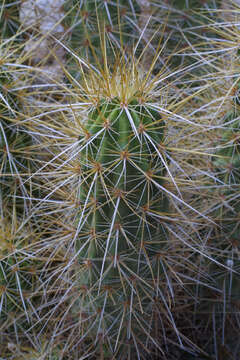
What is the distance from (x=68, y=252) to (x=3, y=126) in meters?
0.60

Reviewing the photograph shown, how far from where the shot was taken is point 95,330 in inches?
71.1

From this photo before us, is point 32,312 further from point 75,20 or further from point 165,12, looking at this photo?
point 165,12

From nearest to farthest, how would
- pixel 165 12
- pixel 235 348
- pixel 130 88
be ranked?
pixel 130 88
pixel 235 348
pixel 165 12

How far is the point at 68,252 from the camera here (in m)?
1.84

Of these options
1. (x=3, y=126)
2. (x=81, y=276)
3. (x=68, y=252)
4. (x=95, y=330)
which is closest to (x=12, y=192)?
(x=3, y=126)

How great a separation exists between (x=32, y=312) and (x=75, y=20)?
4.58 feet

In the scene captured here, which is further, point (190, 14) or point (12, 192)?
point (190, 14)

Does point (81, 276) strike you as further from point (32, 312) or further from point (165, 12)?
point (165, 12)

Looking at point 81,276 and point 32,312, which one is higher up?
point 81,276

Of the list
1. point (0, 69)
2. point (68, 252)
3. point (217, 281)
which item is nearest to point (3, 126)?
point (0, 69)

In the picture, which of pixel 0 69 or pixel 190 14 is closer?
pixel 0 69

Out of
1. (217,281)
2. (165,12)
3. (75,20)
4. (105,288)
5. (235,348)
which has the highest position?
(75,20)

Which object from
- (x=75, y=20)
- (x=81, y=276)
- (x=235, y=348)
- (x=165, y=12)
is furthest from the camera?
(x=165, y=12)

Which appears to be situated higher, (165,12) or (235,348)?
(165,12)
